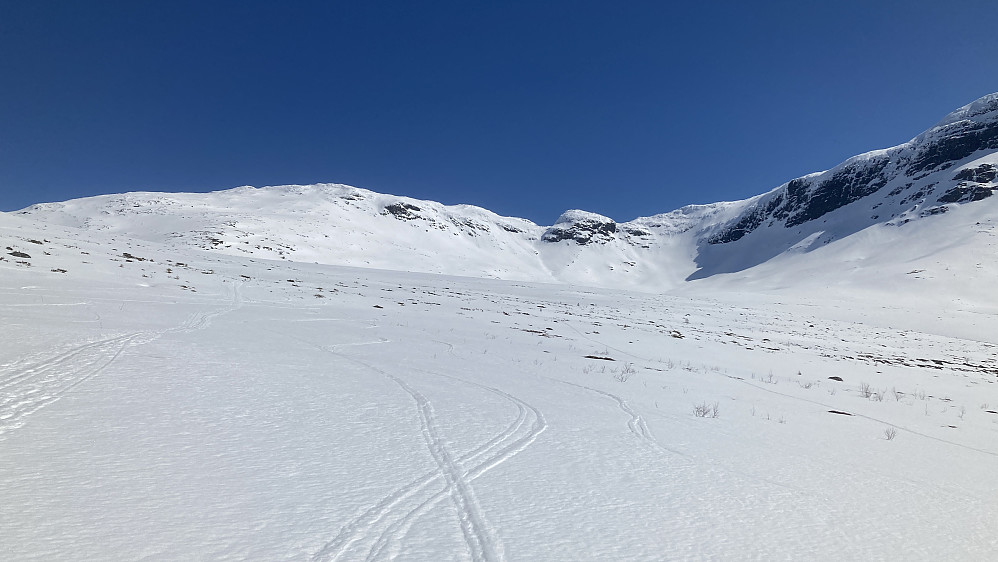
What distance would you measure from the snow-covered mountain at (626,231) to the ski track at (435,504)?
71.8 meters

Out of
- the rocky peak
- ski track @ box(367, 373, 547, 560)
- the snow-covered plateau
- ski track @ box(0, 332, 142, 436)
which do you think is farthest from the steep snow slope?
ski track @ box(367, 373, 547, 560)

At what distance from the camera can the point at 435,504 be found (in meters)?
3.13

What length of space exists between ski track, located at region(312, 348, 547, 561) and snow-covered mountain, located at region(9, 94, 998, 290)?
71.8 metres

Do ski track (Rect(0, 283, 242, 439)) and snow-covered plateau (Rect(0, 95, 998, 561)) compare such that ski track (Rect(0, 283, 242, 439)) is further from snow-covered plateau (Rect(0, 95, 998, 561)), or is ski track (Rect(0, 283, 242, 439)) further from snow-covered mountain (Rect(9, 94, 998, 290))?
snow-covered mountain (Rect(9, 94, 998, 290))

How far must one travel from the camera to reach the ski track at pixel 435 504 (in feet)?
8.47

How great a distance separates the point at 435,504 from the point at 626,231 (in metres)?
191

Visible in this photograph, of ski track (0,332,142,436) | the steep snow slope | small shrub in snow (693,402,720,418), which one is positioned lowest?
small shrub in snow (693,402,720,418)

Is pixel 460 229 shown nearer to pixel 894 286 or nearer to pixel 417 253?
pixel 417 253

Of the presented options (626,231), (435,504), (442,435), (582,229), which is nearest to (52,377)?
(442,435)

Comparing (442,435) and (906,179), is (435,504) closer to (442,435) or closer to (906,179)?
(442,435)

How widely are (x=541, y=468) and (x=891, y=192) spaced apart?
5947 inches

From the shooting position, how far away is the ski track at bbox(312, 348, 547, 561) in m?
2.58

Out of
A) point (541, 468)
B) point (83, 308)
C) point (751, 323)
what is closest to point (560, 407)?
point (541, 468)

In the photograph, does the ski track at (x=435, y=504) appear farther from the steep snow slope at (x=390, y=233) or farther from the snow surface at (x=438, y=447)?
the steep snow slope at (x=390, y=233)
